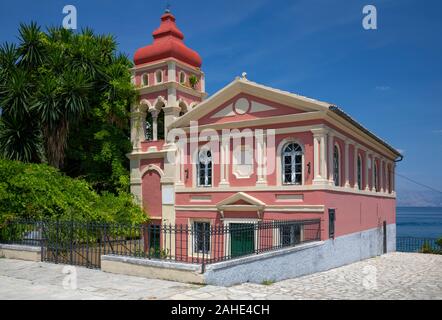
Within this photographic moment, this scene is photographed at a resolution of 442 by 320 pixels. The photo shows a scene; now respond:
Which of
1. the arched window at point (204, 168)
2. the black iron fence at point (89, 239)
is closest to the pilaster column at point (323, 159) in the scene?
the black iron fence at point (89, 239)

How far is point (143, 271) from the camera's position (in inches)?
429

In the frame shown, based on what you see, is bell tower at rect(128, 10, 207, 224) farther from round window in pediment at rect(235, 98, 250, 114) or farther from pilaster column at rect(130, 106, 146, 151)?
round window in pediment at rect(235, 98, 250, 114)

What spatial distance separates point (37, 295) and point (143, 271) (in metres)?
2.54

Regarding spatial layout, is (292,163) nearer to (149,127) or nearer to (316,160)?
(316,160)

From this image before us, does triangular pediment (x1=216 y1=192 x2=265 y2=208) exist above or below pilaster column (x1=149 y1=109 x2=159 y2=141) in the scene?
below

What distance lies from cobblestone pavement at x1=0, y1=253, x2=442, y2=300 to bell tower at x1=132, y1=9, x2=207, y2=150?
1037 centimetres

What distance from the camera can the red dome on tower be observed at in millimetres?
21984

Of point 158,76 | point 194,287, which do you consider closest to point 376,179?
point 158,76

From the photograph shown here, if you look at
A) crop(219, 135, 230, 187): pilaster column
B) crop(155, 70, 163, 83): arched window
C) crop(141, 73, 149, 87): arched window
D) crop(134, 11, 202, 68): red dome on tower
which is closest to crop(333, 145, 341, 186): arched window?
crop(219, 135, 230, 187): pilaster column

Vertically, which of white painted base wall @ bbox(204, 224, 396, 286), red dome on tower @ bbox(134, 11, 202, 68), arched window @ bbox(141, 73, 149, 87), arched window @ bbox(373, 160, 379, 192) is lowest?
white painted base wall @ bbox(204, 224, 396, 286)

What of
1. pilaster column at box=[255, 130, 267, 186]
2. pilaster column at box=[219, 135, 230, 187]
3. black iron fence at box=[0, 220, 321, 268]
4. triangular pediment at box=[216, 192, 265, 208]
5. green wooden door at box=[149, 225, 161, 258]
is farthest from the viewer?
pilaster column at box=[219, 135, 230, 187]

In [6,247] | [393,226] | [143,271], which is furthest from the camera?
[393,226]

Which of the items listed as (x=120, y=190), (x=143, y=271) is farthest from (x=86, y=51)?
(x=143, y=271)
